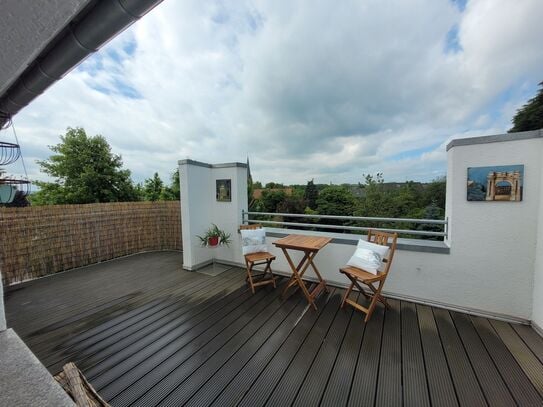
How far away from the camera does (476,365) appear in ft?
5.27

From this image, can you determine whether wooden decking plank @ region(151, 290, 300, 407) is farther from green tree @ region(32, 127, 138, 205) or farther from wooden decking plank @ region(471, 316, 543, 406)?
green tree @ region(32, 127, 138, 205)

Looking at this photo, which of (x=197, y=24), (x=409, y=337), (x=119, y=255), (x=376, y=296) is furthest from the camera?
(x=119, y=255)

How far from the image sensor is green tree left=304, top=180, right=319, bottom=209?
930 centimetres

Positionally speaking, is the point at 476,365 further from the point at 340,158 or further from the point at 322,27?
A: the point at 340,158

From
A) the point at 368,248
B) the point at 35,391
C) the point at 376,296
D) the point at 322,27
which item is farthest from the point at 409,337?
the point at 322,27

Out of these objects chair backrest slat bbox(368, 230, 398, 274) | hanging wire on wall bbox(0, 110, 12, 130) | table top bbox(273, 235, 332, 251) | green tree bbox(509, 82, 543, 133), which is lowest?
table top bbox(273, 235, 332, 251)

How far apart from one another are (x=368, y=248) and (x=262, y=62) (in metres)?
4.08

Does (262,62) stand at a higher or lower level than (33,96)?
higher

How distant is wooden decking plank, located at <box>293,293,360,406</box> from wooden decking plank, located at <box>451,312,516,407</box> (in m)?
0.99

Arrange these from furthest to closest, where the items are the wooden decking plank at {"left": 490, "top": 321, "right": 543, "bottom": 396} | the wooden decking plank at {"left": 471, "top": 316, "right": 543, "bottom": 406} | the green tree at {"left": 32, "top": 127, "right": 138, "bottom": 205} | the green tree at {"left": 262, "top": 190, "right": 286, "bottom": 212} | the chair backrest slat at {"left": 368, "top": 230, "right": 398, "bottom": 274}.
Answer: the green tree at {"left": 262, "top": 190, "right": 286, "bottom": 212}
the green tree at {"left": 32, "top": 127, "right": 138, "bottom": 205}
the chair backrest slat at {"left": 368, "top": 230, "right": 398, "bottom": 274}
the wooden decking plank at {"left": 490, "top": 321, "right": 543, "bottom": 396}
the wooden decking plank at {"left": 471, "top": 316, "right": 543, "bottom": 406}

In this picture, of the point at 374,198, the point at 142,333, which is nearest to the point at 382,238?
the point at 142,333

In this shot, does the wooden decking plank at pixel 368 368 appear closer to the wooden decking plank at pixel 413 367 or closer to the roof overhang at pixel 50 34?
the wooden decking plank at pixel 413 367

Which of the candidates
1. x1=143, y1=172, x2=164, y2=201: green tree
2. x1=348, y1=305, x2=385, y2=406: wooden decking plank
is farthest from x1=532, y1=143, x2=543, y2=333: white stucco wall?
x1=143, y1=172, x2=164, y2=201: green tree

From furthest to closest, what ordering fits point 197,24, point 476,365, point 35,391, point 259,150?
1. point 259,150
2. point 197,24
3. point 476,365
4. point 35,391
